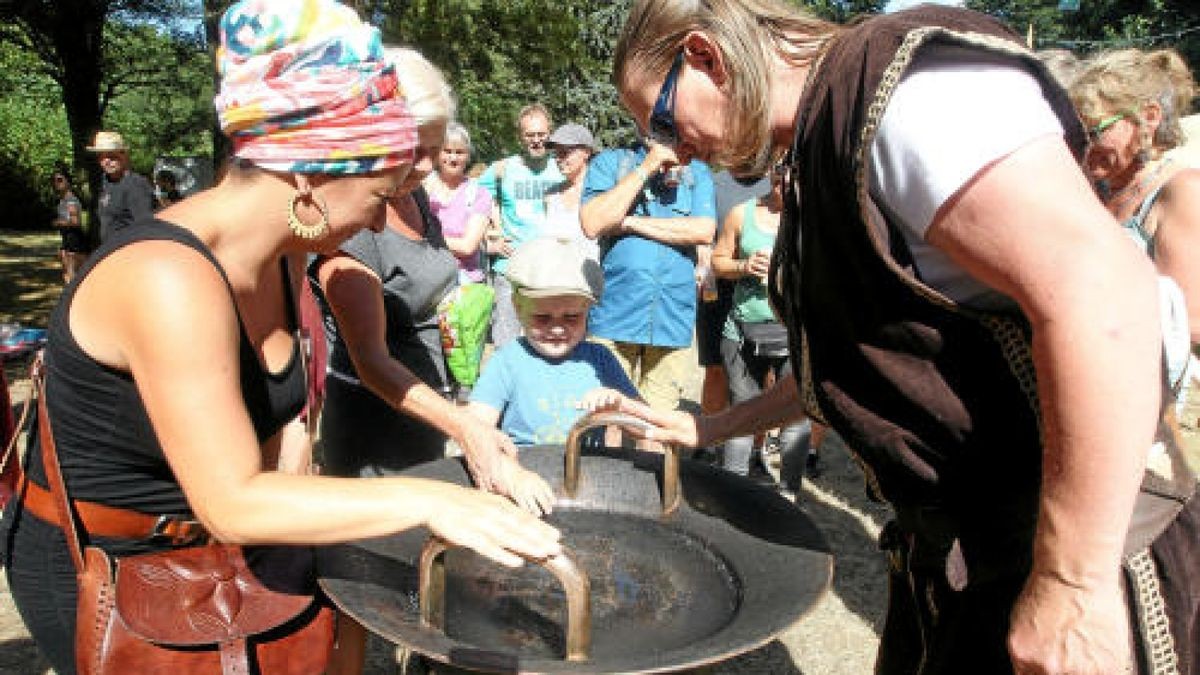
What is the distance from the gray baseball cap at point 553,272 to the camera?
8.70 feet

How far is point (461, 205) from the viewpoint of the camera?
17.0 feet

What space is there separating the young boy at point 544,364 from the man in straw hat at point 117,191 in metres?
7.80

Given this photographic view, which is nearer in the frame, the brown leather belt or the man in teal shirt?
the brown leather belt

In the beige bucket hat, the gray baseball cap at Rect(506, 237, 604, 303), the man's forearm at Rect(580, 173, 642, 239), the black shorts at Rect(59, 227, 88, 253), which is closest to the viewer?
the gray baseball cap at Rect(506, 237, 604, 303)

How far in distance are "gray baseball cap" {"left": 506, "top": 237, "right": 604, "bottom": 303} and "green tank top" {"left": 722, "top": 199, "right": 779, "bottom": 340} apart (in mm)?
1514

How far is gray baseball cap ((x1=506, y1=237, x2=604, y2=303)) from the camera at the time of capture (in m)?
2.65

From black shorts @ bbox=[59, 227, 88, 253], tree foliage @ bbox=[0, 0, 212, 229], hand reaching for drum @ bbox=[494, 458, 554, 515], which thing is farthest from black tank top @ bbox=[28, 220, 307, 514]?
tree foliage @ bbox=[0, 0, 212, 229]

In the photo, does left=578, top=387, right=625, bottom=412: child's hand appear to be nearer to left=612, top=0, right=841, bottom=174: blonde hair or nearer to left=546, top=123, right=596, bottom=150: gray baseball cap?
left=612, top=0, right=841, bottom=174: blonde hair

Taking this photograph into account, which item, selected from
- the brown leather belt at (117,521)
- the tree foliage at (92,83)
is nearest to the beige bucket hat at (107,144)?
the tree foliage at (92,83)

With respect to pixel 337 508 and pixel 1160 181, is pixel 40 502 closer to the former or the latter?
pixel 337 508

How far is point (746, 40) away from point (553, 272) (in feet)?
4.69

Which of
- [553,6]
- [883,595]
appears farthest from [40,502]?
[553,6]

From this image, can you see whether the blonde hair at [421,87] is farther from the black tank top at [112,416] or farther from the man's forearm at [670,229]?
the man's forearm at [670,229]

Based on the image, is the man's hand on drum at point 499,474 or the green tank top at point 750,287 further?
the green tank top at point 750,287
